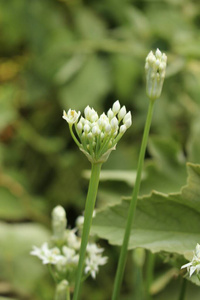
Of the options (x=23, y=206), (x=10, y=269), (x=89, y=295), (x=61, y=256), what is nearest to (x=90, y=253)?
(x=61, y=256)

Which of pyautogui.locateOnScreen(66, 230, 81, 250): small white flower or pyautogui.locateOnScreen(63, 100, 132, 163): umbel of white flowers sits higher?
pyautogui.locateOnScreen(63, 100, 132, 163): umbel of white flowers

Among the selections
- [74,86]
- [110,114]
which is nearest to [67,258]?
[110,114]

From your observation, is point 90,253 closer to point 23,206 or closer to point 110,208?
point 110,208

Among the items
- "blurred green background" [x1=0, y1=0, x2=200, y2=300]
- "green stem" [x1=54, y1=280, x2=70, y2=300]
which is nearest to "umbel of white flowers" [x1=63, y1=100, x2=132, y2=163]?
"green stem" [x1=54, y1=280, x2=70, y2=300]

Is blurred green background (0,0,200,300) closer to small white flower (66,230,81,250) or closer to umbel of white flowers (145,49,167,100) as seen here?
small white flower (66,230,81,250)

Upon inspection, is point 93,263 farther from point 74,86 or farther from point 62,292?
point 74,86

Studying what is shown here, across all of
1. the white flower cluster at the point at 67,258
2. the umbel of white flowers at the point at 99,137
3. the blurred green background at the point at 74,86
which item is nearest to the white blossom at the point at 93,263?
the white flower cluster at the point at 67,258
